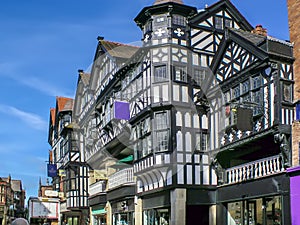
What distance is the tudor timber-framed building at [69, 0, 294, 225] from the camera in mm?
15117

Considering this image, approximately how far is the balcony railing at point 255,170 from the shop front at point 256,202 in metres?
0.20

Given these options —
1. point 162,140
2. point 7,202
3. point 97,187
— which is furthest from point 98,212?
point 7,202

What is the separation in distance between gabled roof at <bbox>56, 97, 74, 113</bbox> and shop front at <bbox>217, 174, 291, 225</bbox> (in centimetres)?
2420

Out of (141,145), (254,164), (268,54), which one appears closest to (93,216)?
(141,145)

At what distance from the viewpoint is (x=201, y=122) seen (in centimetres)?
1961

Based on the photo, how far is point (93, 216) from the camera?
29516mm

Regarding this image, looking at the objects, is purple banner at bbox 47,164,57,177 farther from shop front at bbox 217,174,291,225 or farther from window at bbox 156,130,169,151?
shop front at bbox 217,174,291,225

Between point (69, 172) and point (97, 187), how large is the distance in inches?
250

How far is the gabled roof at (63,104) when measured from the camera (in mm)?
40384

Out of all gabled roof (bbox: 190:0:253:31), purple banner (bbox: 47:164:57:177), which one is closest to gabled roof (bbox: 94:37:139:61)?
gabled roof (bbox: 190:0:253:31)

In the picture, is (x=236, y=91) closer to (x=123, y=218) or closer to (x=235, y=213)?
(x=235, y=213)

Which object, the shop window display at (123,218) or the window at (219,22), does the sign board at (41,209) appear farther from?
the window at (219,22)

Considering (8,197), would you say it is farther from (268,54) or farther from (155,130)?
(268,54)

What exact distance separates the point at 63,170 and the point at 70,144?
2383 millimetres
